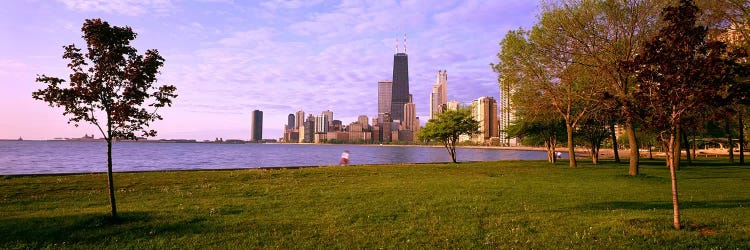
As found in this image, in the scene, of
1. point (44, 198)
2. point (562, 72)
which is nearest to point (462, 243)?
point (44, 198)

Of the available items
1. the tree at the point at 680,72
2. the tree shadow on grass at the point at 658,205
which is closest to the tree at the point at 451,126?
the tree shadow on grass at the point at 658,205

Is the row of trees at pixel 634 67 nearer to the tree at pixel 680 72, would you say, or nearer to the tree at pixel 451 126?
the tree at pixel 680 72

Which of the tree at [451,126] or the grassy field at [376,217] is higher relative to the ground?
the tree at [451,126]

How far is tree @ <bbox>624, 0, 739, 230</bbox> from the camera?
33.3 feet

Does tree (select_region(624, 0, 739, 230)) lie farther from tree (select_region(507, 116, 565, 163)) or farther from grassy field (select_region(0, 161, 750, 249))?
tree (select_region(507, 116, 565, 163))

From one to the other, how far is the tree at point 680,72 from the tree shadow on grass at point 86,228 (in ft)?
40.9

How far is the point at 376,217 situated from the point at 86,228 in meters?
8.17

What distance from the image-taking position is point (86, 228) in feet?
37.6

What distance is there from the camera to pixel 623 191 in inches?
741

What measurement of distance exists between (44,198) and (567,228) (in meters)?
20.1

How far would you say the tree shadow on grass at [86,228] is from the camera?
1014 centimetres

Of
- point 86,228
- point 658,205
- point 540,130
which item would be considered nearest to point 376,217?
point 86,228

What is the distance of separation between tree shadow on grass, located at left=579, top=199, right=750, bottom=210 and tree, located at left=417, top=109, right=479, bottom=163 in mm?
35866

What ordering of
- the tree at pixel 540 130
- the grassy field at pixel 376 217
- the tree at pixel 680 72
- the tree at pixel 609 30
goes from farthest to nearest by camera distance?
the tree at pixel 540 130 < the tree at pixel 609 30 < the tree at pixel 680 72 < the grassy field at pixel 376 217
